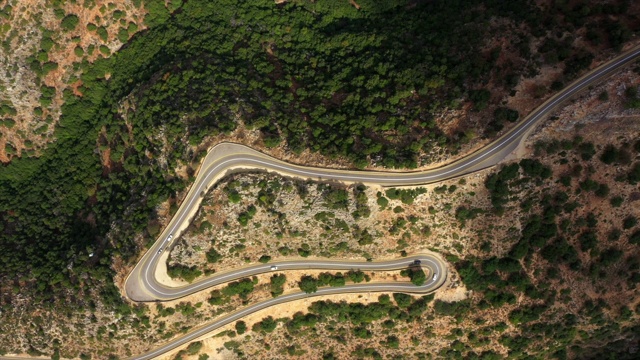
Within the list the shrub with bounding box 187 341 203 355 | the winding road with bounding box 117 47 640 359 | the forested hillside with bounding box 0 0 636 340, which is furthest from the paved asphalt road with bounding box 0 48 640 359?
the forested hillside with bounding box 0 0 636 340

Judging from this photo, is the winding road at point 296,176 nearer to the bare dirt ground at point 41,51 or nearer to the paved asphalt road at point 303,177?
the paved asphalt road at point 303,177

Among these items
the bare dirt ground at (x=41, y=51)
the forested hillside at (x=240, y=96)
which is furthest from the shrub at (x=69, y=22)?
the forested hillside at (x=240, y=96)

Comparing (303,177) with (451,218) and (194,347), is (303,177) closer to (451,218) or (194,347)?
(451,218)

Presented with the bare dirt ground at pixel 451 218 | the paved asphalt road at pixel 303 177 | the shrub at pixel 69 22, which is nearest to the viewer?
the bare dirt ground at pixel 451 218

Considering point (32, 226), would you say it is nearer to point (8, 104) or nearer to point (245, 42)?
point (8, 104)

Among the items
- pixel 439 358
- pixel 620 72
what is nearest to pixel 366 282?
pixel 439 358

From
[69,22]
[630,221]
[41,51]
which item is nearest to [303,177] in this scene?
[630,221]

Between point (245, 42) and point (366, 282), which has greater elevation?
point (245, 42)
